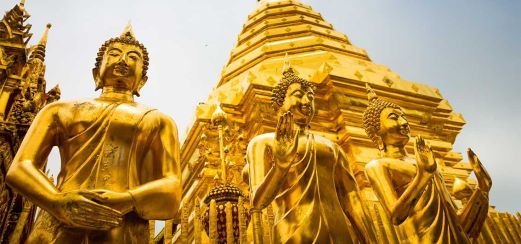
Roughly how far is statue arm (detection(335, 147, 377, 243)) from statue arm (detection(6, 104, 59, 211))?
1776mm

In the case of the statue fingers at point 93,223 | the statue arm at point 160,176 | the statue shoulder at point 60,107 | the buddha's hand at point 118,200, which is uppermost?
the statue shoulder at point 60,107

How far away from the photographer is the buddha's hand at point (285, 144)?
2.86 m

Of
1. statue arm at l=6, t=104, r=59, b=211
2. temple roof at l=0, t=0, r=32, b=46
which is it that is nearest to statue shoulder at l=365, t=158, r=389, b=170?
statue arm at l=6, t=104, r=59, b=211

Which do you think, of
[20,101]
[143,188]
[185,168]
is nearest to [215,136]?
[185,168]

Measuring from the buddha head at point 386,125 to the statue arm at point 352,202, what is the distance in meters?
0.66

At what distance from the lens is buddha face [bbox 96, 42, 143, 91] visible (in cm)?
291

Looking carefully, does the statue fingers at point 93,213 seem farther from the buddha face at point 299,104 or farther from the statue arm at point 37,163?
the buddha face at point 299,104

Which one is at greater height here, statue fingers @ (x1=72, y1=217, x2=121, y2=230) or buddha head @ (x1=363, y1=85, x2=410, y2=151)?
buddha head @ (x1=363, y1=85, x2=410, y2=151)

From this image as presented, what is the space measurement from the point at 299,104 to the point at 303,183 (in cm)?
65

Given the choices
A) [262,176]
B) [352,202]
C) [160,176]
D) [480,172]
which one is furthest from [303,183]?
[480,172]

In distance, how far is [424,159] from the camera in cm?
321

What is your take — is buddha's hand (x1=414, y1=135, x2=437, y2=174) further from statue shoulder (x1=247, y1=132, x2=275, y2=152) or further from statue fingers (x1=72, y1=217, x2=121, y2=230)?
statue fingers (x1=72, y1=217, x2=121, y2=230)

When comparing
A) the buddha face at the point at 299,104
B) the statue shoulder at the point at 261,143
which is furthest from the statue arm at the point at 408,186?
the statue shoulder at the point at 261,143

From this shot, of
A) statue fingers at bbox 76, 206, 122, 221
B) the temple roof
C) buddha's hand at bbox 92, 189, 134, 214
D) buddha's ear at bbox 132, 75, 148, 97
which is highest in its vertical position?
the temple roof
